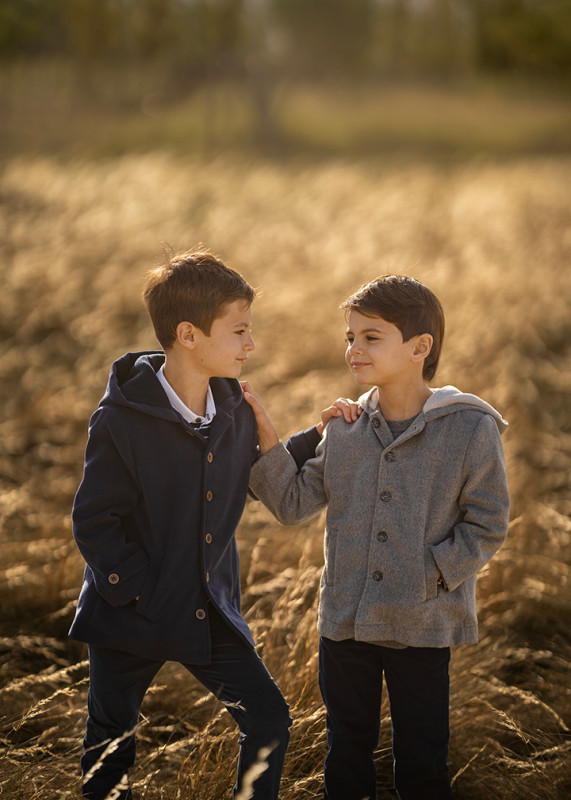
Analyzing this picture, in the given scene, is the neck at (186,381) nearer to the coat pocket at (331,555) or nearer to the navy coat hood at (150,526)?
the navy coat hood at (150,526)

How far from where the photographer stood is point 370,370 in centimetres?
208

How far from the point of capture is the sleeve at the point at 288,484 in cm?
217

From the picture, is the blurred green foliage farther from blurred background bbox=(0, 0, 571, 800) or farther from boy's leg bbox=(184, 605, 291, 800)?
boy's leg bbox=(184, 605, 291, 800)

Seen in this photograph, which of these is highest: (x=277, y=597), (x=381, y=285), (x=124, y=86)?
(x=124, y=86)

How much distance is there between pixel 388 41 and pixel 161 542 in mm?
40297

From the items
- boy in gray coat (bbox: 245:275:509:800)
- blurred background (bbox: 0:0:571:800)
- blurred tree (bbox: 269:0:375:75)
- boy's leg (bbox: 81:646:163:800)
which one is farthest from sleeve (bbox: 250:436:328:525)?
blurred tree (bbox: 269:0:375:75)

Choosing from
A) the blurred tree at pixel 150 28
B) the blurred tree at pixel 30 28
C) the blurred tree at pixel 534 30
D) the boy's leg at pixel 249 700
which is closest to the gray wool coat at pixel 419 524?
the boy's leg at pixel 249 700

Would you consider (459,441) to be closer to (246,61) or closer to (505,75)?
(246,61)

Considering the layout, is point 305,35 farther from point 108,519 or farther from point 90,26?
point 108,519

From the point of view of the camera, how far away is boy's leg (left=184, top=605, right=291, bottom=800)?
1967 millimetres

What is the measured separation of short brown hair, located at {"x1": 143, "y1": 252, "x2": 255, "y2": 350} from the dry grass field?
2.96ft

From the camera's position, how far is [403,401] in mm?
2154

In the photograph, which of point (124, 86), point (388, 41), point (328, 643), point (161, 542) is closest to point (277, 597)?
point (328, 643)

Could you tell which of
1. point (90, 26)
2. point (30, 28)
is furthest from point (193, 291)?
point (90, 26)
